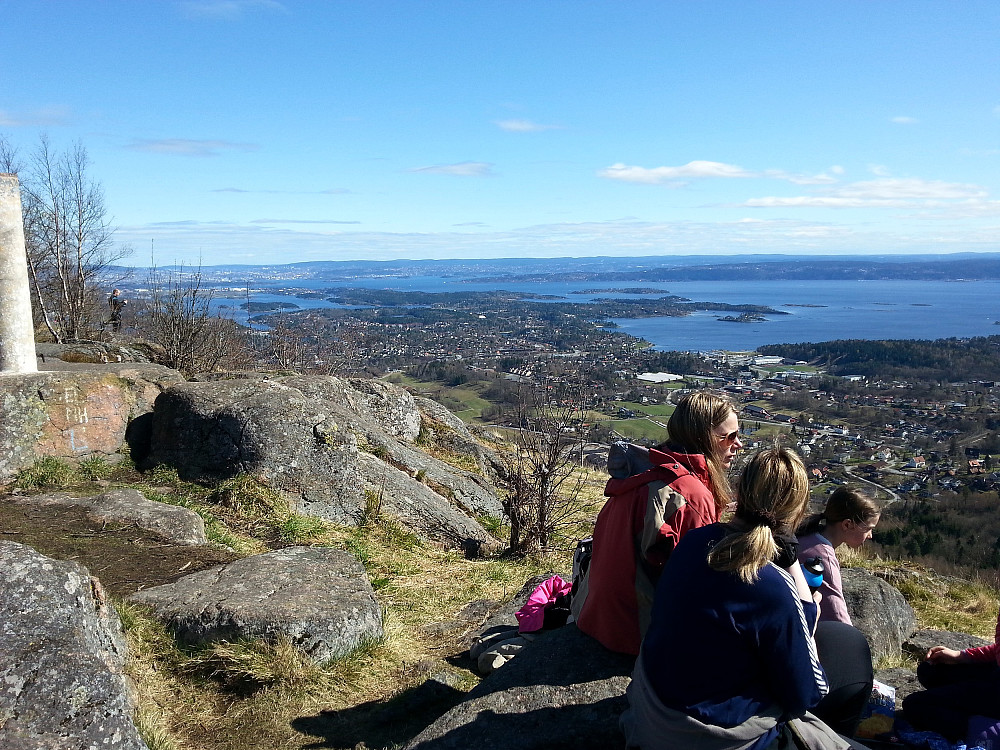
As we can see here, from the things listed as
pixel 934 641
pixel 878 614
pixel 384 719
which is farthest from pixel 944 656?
pixel 384 719

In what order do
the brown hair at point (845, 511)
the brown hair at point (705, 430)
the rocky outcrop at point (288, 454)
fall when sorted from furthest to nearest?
the rocky outcrop at point (288, 454) → the brown hair at point (845, 511) → the brown hair at point (705, 430)

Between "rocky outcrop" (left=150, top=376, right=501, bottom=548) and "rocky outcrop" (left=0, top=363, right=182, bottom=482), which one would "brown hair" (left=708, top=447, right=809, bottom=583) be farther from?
"rocky outcrop" (left=0, top=363, right=182, bottom=482)

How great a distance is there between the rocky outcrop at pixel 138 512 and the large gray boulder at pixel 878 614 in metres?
5.51

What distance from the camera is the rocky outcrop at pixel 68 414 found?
7.47 m

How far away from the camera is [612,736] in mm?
3371

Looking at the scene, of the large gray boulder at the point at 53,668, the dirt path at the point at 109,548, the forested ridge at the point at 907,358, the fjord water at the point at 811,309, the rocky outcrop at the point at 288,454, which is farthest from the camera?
the fjord water at the point at 811,309

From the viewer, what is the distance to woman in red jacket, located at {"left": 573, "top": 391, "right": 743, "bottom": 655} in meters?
3.48

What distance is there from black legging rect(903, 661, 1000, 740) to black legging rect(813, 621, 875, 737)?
1.31 ft

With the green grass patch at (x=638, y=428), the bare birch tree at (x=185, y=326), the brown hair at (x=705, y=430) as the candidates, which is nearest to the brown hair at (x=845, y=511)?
the brown hair at (x=705, y=430)

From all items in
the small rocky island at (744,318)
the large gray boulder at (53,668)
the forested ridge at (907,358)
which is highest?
the large gray boulder at (53,668)

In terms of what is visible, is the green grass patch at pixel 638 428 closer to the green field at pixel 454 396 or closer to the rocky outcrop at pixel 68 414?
the green field at pixel 454 396

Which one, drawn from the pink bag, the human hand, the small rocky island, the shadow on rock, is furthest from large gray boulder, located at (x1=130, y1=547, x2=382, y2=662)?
the small rocky island

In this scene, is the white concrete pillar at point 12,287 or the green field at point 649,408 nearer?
the white concrete pillar at point 12,287

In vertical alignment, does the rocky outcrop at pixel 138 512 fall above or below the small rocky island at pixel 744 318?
above
